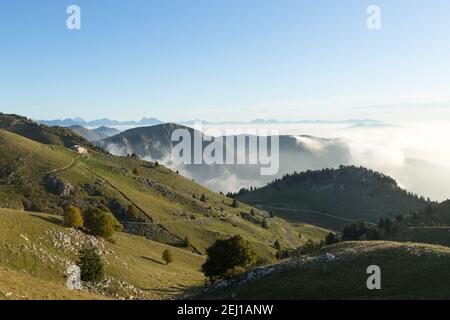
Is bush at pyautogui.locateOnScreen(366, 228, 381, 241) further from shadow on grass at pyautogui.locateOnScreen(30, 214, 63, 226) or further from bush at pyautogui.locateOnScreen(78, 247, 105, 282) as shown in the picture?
shadow on grass at pyautogui.locateOnScreen(30, 214, 63, 226)

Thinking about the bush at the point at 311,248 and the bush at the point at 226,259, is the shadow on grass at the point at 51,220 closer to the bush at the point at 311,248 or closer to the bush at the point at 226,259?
the bush at the point at 226,259

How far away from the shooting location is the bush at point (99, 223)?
261ft

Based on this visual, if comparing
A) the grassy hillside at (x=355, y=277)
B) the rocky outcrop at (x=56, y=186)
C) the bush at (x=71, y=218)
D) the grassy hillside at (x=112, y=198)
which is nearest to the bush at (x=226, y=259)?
the grassy hillside at (x=355, y=277)

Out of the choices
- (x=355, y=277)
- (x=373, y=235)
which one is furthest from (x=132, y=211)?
(x=355, y=277)

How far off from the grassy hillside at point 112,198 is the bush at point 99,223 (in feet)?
189

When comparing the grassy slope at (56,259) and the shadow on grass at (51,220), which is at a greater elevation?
the shadow on grass at (51,220)

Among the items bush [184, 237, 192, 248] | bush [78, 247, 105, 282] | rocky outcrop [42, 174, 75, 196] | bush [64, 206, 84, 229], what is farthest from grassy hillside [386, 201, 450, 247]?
rocky outcrop [42, 174, 75, 196]

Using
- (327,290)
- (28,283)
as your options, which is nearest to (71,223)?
(28,283)

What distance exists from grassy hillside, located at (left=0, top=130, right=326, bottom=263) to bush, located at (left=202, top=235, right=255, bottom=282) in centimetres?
5994

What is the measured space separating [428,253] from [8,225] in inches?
2399

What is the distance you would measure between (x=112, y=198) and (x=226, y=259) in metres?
92.8

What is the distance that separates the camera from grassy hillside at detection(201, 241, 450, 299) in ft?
141

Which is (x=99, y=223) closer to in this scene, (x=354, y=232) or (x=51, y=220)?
(x=51, y=220)
